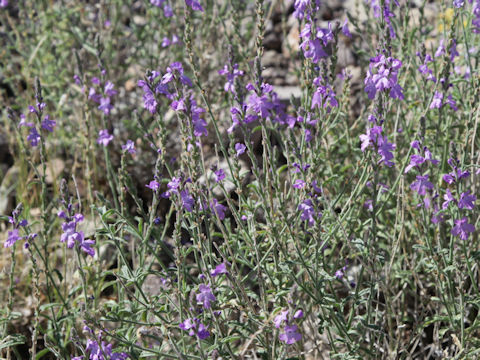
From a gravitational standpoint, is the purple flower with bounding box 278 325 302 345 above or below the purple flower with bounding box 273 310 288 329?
below

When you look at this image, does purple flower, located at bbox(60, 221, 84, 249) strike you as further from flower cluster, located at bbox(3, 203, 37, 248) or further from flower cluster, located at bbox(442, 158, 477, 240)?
flower cluster, located at bbox(442, 158, 477, 240)

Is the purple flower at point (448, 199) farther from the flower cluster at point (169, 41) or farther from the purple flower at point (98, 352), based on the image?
the flower cluster at point (169, 41)

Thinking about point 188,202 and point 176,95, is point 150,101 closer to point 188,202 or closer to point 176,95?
point 176,95

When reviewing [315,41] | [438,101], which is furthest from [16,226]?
[438,101]

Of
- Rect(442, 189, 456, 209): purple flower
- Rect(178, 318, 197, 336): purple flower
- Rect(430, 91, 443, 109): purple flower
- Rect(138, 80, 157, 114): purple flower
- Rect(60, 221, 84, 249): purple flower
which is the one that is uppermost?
Rect(138, 80, 157, 114): purple flower

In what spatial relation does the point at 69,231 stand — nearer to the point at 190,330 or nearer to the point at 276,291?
the point at 190,330

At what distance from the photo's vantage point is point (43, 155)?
9.09ft

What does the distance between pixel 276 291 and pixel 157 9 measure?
2971mm

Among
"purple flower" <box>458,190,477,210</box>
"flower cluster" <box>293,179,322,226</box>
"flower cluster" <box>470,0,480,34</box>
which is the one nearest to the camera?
"flower cluster" <box>293,179,322,226</box>

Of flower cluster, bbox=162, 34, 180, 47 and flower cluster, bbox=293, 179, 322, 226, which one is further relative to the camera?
flower cluster, bbox=162, 34, 180, 47

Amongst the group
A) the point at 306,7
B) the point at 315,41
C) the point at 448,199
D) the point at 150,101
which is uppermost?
the point at 306,7

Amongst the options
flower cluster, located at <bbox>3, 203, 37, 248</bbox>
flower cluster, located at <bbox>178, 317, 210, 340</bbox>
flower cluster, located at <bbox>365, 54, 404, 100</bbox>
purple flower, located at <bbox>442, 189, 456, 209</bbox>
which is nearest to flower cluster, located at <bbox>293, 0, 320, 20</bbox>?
flower cluster, located at <bbox>365, 54, 404, 100</bbox>

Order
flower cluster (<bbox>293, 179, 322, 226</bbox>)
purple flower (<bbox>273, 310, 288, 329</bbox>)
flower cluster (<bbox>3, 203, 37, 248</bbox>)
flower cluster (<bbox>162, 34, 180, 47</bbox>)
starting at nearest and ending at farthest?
purple flower (<bbox>273, 310, 288, 329</bbox>)
flower cluster (<bbox>293, 179, 322, 226</bbox>)
flower cluster (<bbox>3, 203, 37, 248</bbox>)
flower cluster (<bbox>162, 34, 180, 47</bbox>)

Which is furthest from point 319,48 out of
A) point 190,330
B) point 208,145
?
point 208,145
